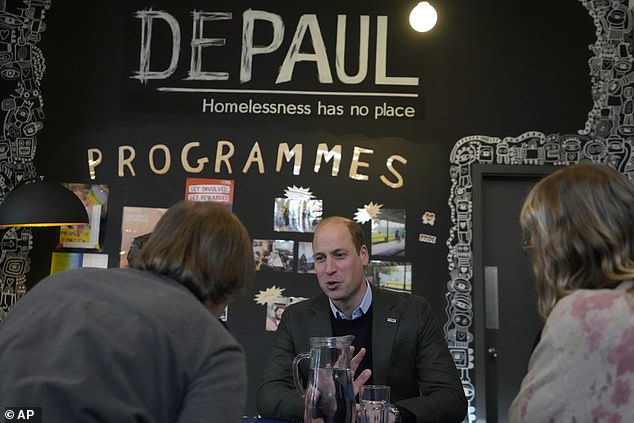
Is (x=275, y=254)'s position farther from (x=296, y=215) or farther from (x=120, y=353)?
(x=120, y=353)

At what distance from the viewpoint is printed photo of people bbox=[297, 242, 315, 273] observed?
15.2 ft

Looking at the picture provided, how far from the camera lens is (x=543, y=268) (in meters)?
1.42

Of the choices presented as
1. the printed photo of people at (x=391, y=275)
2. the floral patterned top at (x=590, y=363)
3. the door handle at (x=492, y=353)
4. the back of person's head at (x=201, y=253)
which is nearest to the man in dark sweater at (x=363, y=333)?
the back of person's head at (x=201, y=253)

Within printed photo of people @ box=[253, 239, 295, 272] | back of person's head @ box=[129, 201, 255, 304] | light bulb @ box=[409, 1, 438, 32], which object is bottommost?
back of person's head @ box=[129, 201, 255, 304]

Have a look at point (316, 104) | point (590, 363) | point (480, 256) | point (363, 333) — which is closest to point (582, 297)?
point (590, 363)

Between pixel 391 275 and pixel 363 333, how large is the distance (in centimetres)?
173

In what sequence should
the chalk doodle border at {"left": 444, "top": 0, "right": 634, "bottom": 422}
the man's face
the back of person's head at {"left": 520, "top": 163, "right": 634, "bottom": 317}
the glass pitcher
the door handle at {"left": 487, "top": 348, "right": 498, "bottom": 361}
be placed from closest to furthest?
the back of person's head at {"left": 520, "top": 163, "right": 634, "bottom": 317}, the glass pitcher, the man's face, the door handle at {"left": 487, "top": 348, "right": 498, "bottom": 361}, the chalk doodle border at {"left": 444, "top": 0, "right": 634, "bottom": 422}

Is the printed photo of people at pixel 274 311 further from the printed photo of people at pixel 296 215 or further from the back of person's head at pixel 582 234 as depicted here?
the back of person's head at pixel 582 234

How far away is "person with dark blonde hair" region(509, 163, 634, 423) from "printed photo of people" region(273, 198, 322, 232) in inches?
126

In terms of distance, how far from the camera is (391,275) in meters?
4.60

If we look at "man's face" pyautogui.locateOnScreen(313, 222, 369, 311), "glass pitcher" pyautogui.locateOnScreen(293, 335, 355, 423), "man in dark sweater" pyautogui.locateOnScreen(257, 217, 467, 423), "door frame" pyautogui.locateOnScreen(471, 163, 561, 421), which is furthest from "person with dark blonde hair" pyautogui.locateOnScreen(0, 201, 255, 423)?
"door frame" pyautogui.locateOnScreen(471, 163, 561, 421)

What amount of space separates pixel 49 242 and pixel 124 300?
371 cm

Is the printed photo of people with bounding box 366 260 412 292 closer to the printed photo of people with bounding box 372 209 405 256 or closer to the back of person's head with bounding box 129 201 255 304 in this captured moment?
the printed photo of people with bounding box 372 209 405 256

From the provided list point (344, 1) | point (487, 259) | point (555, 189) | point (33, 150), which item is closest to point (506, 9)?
point (344, 1)
